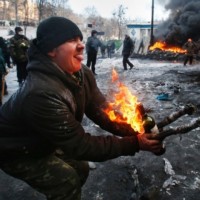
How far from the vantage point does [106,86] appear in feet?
36.8

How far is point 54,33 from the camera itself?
2174mm

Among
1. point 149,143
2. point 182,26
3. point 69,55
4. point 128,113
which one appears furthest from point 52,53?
point 182,26

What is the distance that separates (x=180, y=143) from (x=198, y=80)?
27.4 ft

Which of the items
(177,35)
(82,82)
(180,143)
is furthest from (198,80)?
(177,35)

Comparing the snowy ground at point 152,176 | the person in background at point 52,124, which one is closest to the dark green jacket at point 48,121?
the person in background at point 52,124

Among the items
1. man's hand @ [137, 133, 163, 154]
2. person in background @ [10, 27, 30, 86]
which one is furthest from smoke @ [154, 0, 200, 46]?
man's hand @ [137, 133, 163, 154]

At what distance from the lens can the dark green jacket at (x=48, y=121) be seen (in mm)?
2070

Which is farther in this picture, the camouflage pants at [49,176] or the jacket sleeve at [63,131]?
the camouflage pants at [49,176]

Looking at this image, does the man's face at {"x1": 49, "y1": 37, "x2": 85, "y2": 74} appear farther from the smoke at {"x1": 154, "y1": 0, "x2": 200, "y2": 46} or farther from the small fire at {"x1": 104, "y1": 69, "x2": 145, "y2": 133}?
the smoke at {"x1": 154, "y1": 0, "x2": 200, "y2": 46}

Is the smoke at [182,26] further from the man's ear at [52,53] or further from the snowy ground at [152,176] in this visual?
the man's ear at [52,53]

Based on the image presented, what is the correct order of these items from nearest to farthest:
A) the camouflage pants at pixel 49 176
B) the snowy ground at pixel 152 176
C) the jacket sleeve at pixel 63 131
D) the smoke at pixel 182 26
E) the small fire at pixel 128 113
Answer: the jacket sleeve at pixel 63 131
the camouflage pants at pixel 49 176
the small fire at pixel 128 113
the snowy ground at pixel 152 176
the smoke at pixel 182 26

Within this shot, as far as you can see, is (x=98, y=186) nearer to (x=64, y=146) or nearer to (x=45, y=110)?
(x=64, y=146)

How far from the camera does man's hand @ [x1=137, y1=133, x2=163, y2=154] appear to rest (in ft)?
7.68

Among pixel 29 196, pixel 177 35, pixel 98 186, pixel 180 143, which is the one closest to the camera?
pixel 29 196
